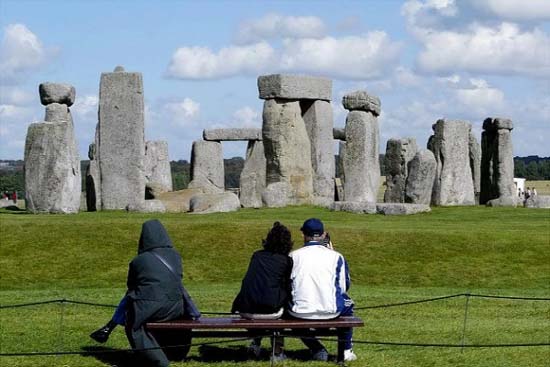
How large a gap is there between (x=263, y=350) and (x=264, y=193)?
63.8 ft

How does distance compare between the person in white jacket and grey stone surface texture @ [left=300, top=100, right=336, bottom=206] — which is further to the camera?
grey stone surface texture @ [left=300, top=100, right=336, bottom=206]

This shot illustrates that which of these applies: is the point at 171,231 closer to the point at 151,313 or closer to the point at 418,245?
the point at 418,245

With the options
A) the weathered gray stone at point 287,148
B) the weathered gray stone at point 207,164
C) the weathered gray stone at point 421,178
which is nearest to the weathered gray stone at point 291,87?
the weathered gray stone at point 287,148

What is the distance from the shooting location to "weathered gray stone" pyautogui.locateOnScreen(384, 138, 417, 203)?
118ft

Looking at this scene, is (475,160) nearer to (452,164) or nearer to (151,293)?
(452,164)

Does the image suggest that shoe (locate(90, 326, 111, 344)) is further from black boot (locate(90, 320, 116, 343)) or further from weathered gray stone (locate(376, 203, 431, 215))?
weathered gray stone (locate(376, 203, 431, 215))

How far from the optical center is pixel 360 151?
109ft

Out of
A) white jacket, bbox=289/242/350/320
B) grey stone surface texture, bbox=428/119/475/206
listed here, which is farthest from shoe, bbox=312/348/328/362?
grey stone surface texture, bbox=428/119/475/206

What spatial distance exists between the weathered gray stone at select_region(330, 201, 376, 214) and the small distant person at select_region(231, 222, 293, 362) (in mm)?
17065

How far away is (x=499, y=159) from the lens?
37.4m

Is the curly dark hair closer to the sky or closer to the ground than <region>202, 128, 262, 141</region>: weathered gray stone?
closer to the ground

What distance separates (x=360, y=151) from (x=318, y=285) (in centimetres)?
2141

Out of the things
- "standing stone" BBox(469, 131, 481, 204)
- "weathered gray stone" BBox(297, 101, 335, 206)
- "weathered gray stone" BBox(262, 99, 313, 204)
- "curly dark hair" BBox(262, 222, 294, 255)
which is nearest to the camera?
"curly dark hair" BBox(262, 222, 294, 255)

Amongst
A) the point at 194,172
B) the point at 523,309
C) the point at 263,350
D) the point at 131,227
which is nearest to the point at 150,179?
the point at 194,172
